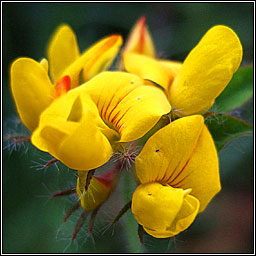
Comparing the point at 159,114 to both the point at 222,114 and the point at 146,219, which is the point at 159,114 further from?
the point at 222,114

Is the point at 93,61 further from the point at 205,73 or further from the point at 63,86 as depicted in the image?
the point at 205,73

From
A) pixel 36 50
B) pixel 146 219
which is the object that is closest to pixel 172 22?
pixel 36 50

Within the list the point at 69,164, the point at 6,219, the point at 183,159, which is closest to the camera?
the point at 69,164

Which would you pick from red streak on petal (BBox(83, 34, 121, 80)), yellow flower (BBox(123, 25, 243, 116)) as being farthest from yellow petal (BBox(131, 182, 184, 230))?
red streak on petal (BBox(83, 34, 121, 80))

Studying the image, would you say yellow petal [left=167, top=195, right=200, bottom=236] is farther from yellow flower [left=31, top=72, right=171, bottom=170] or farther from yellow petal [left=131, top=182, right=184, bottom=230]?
yellow flower [left=31, top=72, right=171, bottom=170]

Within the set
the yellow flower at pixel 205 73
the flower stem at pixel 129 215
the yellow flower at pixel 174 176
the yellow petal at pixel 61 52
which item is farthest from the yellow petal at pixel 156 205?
the yellow petal at pixel 61 52
